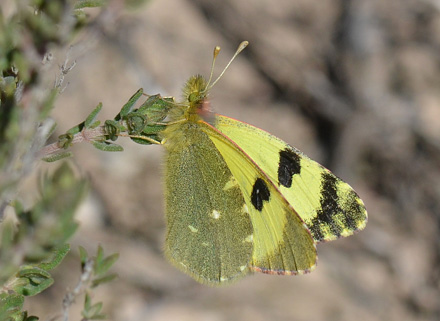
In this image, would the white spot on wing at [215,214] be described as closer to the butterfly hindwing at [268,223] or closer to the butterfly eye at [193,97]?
the butterfly hindwing at [268,223]

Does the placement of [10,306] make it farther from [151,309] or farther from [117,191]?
[117,191]

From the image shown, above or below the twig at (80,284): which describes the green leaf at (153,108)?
above

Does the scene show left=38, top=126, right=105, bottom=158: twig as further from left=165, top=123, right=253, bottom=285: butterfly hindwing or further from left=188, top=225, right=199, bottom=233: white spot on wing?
left=188, top=225, right=199, bottom=233: white spot on wing

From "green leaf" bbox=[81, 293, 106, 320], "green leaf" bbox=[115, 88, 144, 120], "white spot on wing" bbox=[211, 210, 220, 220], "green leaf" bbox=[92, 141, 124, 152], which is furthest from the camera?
"white spot on wing" bbox=[211, 210, 220, 220]

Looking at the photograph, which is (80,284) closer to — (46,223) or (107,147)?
(107,147)

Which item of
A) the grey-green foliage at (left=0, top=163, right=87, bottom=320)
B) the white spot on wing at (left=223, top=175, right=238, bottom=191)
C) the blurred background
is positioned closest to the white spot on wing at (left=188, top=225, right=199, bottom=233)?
the white spot on wing at (left=223, top=175, right=238, bottom=191)

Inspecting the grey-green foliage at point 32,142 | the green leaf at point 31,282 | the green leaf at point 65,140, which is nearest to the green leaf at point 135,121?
the green leaf at point 65,140

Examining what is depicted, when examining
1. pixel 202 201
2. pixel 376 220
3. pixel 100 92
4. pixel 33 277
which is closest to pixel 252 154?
pixel 202 201
